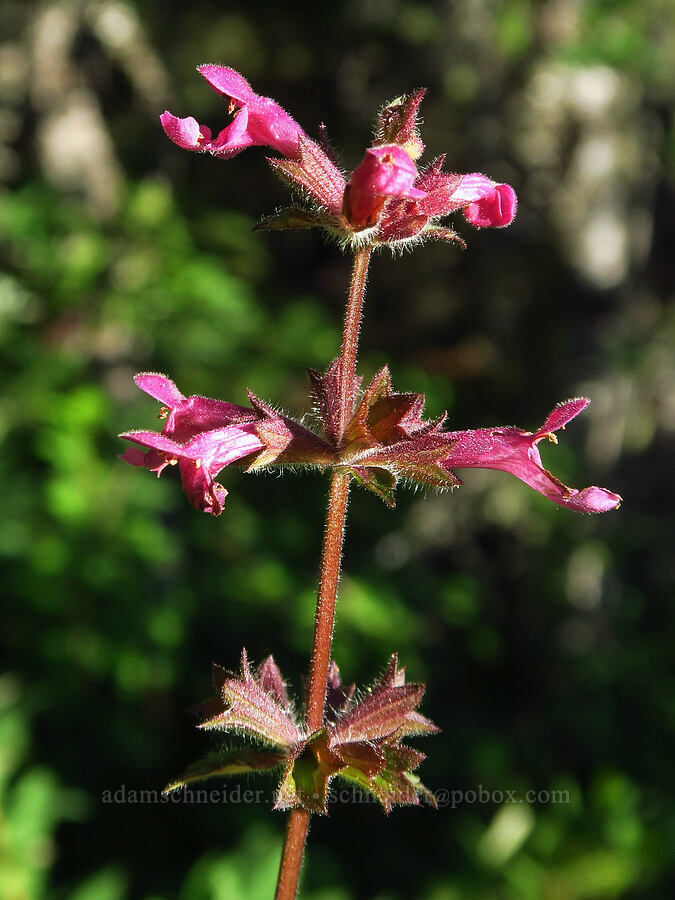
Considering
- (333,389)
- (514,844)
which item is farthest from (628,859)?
(333,389)

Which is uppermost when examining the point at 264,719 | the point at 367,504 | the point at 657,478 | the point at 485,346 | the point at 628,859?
the point at 485,346

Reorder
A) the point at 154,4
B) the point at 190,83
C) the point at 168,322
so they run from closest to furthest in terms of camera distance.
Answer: the point at 168,322 < the point at 154,4 < the point at 190,83

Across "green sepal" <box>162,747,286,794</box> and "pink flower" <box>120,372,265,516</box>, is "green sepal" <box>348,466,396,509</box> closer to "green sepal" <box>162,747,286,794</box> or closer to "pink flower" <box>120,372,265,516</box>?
"pink flower" <box>120,372,265,516</box>

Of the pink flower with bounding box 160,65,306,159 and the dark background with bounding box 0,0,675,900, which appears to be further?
the dark background with bounding box 0,0,675,900

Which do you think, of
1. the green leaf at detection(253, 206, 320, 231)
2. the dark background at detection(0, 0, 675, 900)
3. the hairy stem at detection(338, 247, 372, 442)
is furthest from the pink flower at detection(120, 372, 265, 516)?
the dark background at detection(0, 0, 675, 900)

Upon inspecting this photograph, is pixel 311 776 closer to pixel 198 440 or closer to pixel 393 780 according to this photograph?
pixel 393 780

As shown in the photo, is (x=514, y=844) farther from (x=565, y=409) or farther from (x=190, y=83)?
(x=190, y=83)

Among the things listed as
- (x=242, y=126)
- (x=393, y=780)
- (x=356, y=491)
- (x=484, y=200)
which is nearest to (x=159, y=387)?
(x=242, y=126)
